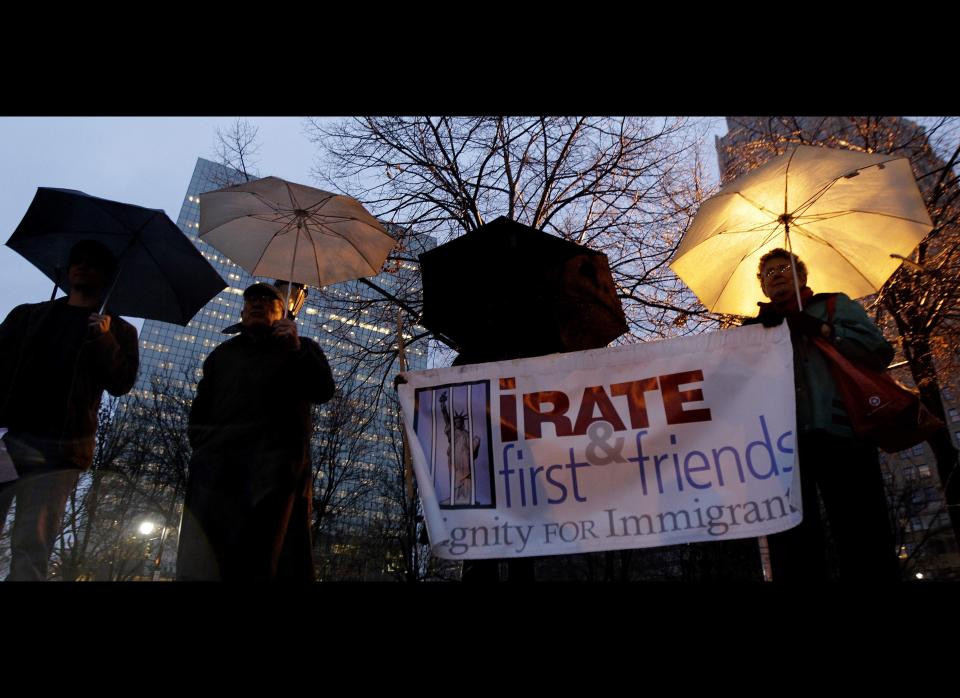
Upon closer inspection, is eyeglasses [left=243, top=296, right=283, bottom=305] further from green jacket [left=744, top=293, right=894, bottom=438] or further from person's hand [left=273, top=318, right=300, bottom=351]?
green jacket [left=744, top=293, right=894, bottom=438]

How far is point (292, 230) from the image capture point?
17.4 ft

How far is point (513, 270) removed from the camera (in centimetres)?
462

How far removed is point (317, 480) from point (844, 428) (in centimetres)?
2840

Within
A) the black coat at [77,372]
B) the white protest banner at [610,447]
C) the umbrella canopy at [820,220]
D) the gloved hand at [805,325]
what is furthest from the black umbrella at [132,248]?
the gloved hand at [805,325]

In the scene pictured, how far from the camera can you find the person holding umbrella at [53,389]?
3.47 m

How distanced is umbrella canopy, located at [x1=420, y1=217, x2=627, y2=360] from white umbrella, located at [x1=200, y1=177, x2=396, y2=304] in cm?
83

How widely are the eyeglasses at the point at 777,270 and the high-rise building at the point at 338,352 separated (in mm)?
4103

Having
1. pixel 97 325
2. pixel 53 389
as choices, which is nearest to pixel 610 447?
pixel 97 325

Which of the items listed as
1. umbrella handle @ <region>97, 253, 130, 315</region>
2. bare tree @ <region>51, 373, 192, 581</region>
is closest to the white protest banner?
umbrella handle @ <region>97, 253, 130, 315</region>

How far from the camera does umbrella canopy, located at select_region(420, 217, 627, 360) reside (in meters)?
4.51

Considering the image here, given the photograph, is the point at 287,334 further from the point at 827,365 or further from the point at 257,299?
the point at 827,365
